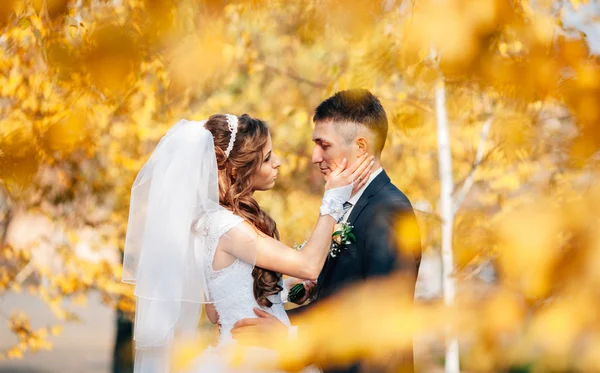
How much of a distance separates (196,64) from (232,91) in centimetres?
512

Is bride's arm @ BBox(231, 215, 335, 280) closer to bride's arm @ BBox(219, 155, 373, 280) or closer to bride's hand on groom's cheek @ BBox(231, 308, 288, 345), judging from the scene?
bride's arm @ BBox(219, 155, 373, 280)

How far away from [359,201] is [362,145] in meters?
0.31

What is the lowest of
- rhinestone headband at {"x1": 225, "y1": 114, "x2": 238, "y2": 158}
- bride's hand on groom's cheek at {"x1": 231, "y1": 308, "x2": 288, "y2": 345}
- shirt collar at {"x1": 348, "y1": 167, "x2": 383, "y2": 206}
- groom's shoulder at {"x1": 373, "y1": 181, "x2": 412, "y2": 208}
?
bride's hand on groom's cheek at {"x1": 231, "y1": 308, "x2": 288, "y2": 345}

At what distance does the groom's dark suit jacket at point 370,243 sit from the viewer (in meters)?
3.19

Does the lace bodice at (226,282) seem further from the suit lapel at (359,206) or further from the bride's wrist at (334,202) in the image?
the bride's wrist at (334,202)

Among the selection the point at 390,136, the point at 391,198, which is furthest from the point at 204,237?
the point at 390,136

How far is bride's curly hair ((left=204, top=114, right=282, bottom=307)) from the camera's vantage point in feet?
11.8

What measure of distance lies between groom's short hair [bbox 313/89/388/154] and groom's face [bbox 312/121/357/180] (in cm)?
3

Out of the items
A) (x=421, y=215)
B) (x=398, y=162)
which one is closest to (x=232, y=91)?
(x=398, y=162)

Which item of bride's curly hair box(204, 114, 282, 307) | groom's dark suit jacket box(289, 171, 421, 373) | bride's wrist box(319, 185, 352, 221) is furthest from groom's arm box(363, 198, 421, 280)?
bride's curly hair box(204, 114, 282, 307)

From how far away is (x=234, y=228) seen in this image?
3445 millimetres

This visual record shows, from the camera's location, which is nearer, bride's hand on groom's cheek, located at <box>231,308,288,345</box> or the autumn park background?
the autumn park background

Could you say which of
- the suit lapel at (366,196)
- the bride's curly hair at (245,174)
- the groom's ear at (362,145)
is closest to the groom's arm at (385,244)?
the suit lapel at (366,196)

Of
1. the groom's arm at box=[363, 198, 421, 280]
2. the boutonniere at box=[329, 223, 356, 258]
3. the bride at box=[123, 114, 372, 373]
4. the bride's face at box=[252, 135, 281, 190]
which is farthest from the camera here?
the bride's face at box=[252, 135, 281, 190]
